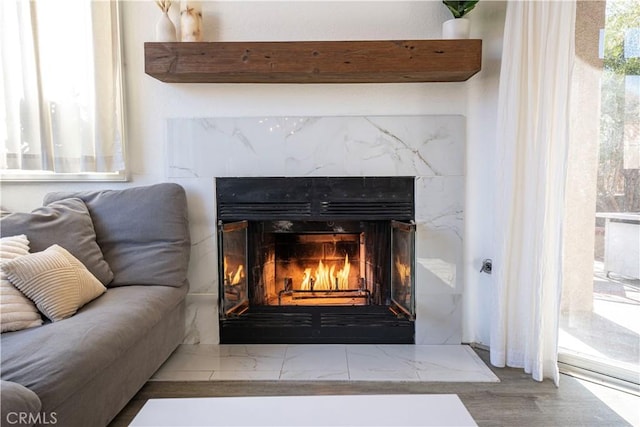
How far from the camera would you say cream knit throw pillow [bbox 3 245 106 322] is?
1.52 meters

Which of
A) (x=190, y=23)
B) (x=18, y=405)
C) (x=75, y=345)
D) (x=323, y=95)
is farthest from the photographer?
(x=323, y=95)

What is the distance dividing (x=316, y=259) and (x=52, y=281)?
1430mm

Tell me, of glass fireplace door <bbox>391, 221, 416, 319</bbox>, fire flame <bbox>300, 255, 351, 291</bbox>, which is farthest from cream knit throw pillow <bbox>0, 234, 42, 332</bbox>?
glass fireplace door <bbox>391, 221, 416, 319</bbox>

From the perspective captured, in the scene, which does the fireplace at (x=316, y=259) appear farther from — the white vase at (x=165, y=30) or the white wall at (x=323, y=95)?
the white vase at (x=165, y=30)

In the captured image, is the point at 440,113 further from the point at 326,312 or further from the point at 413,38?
the point at 326,312

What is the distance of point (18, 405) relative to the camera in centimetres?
105

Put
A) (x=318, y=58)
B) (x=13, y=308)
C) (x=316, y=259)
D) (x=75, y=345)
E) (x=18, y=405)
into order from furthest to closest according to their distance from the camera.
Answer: (x=316, y=259), (x=318, y=58), (x=13, y=308), (x=75, y=345), (x=18, y=405)

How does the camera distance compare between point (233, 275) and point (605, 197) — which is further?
point (233, 275)

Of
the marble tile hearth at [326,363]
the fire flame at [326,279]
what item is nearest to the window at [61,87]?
the marble tile hearth at [326,363]

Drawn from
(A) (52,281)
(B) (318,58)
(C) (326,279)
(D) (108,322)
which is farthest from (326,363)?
(B) (318,58)

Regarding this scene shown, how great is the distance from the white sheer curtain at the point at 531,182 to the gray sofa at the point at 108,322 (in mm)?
1648

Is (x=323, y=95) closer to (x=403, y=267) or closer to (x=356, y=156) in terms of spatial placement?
(x=356, y=156)

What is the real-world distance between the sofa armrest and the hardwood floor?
22.4 inches

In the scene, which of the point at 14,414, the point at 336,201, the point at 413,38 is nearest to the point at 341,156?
the point at 336,201
